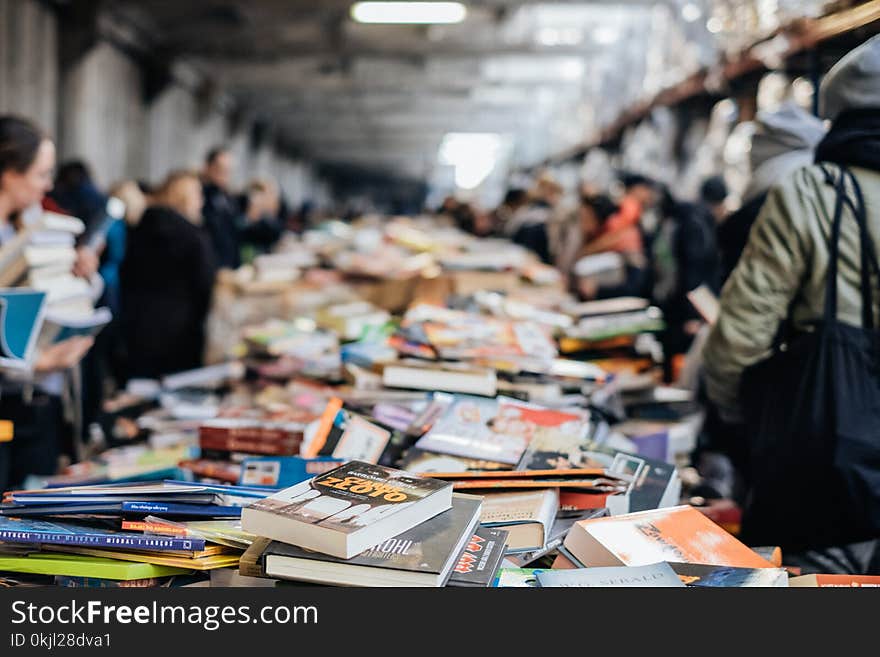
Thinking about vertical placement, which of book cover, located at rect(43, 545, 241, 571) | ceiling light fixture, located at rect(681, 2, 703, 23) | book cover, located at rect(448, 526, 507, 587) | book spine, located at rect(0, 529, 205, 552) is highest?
ceiling light fixture, located at rect(681, 2, 703, 23)

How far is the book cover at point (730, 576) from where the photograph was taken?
1414 mm

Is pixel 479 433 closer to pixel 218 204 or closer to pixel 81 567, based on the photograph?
pixel 81 567

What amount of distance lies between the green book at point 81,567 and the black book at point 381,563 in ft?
0.80

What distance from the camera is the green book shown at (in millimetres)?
1446

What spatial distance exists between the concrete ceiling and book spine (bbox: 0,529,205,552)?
5641mm

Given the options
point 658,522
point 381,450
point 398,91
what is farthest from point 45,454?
point 398,91

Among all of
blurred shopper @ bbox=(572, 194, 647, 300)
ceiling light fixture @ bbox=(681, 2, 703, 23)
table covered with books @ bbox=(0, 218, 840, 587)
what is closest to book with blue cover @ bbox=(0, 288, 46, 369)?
table covered with books @ bbox=(0, 218, 840, 587)

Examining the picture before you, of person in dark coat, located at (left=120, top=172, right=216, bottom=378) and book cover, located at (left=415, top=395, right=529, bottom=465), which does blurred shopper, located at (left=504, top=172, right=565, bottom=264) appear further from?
book cover, located at (left=415, top=395, right=529, bottom=465)

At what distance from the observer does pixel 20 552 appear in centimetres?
152

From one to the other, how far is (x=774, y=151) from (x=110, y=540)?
8.62 feet

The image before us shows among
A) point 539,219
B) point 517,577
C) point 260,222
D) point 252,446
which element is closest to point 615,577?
point 517,577

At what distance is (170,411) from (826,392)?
7.40 feet

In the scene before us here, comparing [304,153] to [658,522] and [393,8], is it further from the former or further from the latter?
[658,522]

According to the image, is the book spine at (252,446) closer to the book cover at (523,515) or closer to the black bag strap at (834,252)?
the book cover at (523,515)
